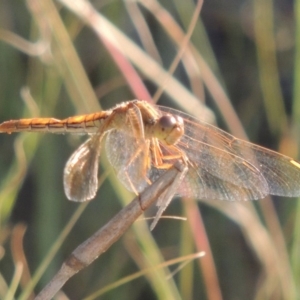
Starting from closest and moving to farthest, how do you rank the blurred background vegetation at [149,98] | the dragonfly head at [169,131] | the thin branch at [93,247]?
the thin branch at [93,247]
the dragonfly head at [169,131]
the blurred background vegetation at [149,98]

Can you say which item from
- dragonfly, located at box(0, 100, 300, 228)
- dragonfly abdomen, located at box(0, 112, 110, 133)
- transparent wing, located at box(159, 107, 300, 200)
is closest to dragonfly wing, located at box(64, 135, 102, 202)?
dragonfly, located at box(0, 100, 300, 228)

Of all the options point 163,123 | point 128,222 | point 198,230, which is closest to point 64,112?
point 198,230

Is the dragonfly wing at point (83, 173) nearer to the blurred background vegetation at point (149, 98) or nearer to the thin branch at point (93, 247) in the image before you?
the blurred background vegetation at point (149, 98)

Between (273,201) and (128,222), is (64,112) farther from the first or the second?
(128,222)

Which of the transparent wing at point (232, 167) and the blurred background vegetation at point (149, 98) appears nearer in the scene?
the transparent wing at point (232, 167)

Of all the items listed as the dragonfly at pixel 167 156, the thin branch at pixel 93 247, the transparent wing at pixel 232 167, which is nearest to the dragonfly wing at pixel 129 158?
the dragonfly at pixel 167 156

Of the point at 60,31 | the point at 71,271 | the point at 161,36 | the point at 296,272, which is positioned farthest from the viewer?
the point at 161,36

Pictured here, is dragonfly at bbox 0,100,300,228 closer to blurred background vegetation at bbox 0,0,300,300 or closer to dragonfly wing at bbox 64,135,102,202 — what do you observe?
dragonfly wing at bbox 64,135,102,202
